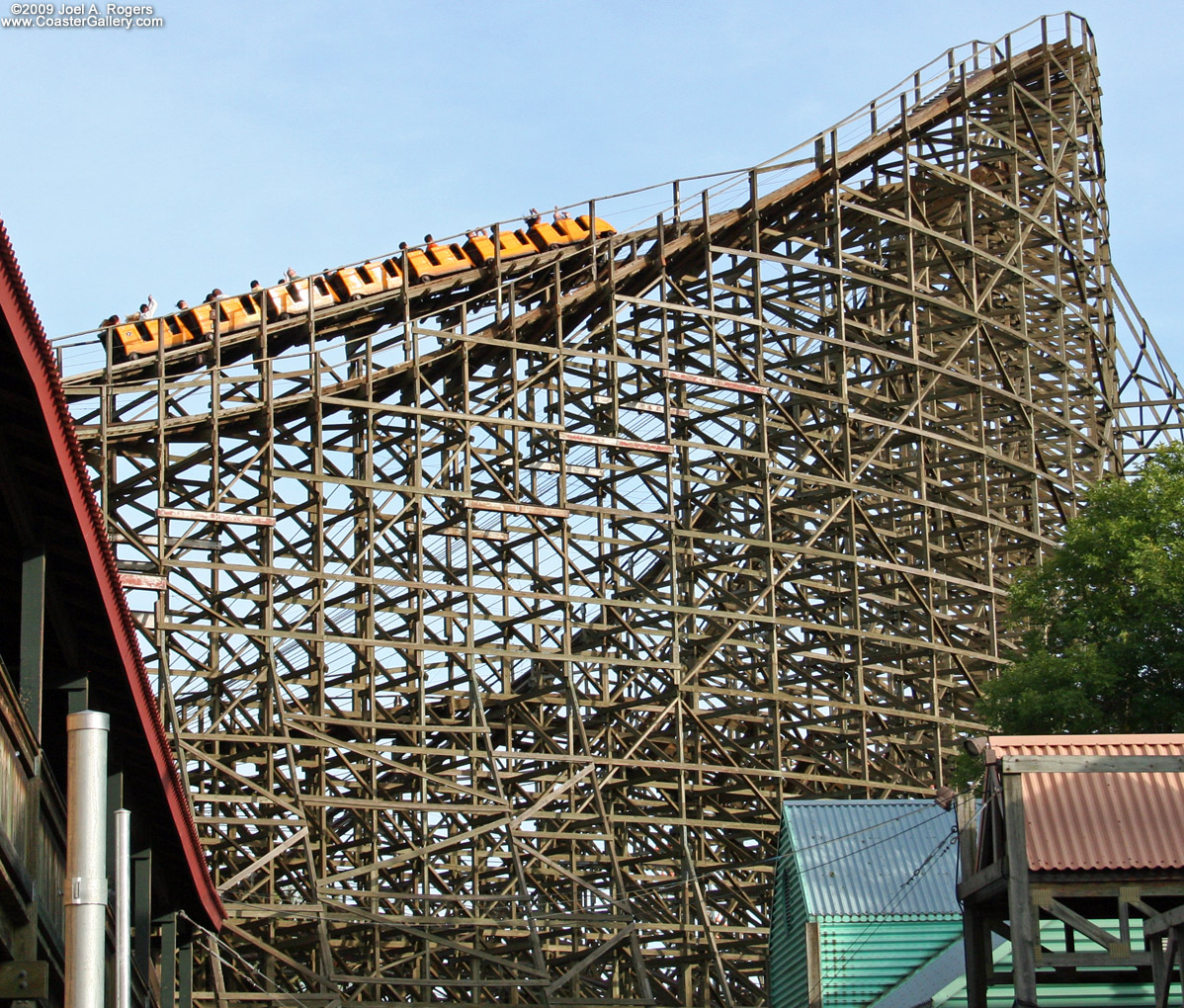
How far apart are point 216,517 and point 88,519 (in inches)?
559

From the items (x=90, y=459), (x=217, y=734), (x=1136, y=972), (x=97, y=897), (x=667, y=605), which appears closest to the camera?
(x=97, y=897)

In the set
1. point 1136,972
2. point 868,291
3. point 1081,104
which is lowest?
point 1136,972

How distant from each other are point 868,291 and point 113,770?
988 inches

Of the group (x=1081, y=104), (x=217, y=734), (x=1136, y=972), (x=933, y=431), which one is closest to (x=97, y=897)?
(x=1136, y=972)

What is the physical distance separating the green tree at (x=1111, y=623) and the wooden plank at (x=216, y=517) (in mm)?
9790

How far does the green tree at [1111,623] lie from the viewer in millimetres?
23875

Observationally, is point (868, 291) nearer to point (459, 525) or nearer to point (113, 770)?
point (459, 525)

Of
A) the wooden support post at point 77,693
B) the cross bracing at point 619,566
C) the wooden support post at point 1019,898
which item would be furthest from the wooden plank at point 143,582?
the wooden support post at point 1019,898

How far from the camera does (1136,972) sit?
17.4 meters

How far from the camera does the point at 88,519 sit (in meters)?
11.5

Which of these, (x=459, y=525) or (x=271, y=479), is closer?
(x=271, y=479)

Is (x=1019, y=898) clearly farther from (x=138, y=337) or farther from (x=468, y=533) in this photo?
(x=138, y=337)

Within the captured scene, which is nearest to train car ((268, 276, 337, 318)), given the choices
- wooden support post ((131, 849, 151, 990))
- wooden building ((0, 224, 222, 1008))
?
wooden building ((0, 224, 222, 1008))

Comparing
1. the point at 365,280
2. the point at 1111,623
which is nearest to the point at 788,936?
the point at 1111,623
